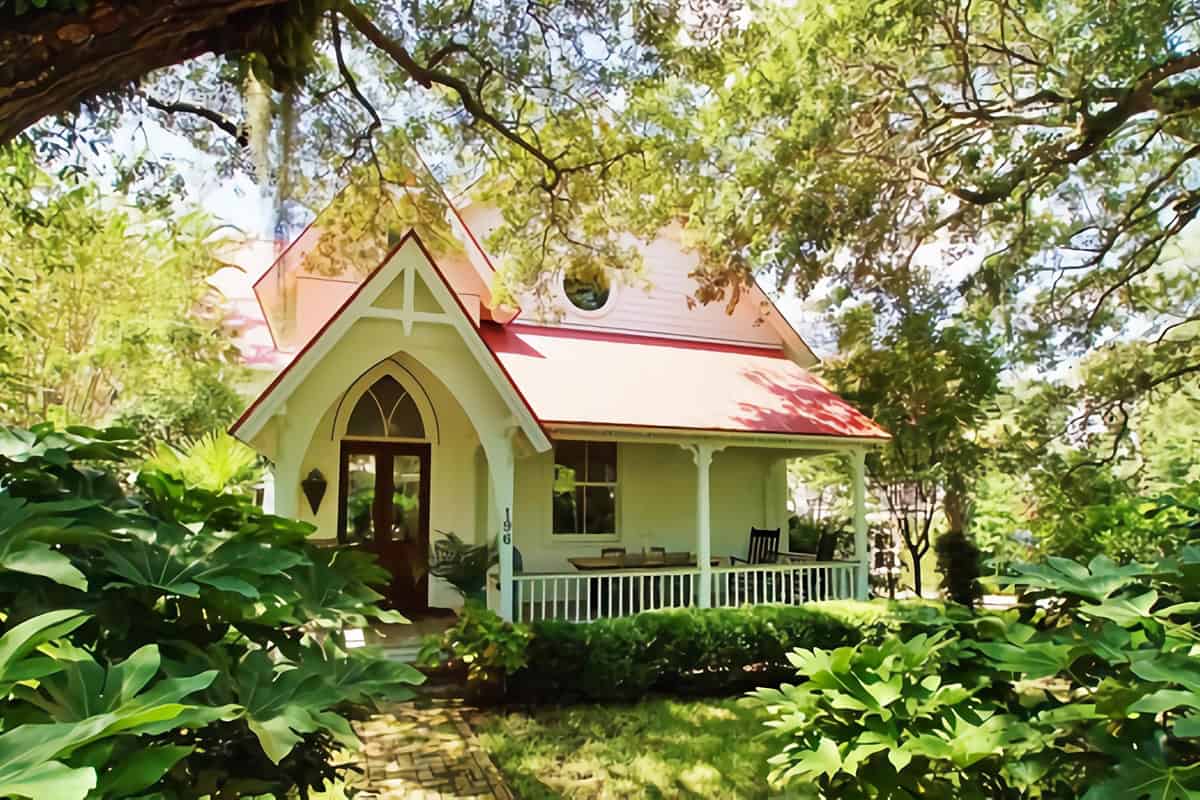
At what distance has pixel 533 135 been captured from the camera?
10516 millimetres

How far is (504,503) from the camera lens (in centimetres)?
969

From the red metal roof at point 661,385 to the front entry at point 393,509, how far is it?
228 cm

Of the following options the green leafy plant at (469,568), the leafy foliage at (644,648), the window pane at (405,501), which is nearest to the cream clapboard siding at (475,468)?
the window pane at (405,501)

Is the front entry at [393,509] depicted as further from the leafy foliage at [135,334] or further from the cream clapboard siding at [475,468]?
the leafy foliage at [135,334]

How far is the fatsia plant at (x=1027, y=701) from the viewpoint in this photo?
2.32 metres

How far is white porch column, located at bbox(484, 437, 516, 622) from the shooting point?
31.1ft

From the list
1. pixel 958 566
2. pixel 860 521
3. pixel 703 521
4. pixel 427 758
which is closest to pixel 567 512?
pixel 703 521

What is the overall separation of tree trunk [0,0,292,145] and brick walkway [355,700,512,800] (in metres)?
4.55

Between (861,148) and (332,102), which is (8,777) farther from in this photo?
(861,148)

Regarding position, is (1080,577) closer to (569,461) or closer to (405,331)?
(405,331)

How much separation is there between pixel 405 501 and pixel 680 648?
16.5ft

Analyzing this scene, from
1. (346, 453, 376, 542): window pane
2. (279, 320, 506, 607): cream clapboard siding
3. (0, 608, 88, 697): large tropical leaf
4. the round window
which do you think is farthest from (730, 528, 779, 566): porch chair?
(0, 608, 88, 697): large tropical leaf

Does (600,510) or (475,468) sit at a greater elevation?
(475,468)

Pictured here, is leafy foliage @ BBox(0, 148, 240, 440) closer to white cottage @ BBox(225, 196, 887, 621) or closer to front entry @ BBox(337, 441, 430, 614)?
white cottage @ BBox(225, 196, 887, 621)
